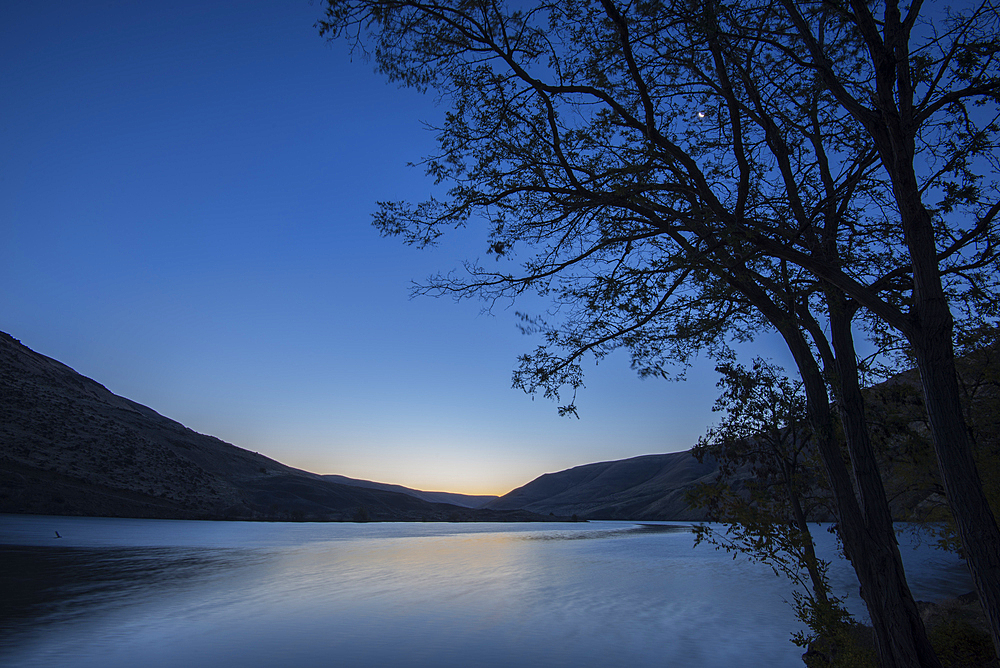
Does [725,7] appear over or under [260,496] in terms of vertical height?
over

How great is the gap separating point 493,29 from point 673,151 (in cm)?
230

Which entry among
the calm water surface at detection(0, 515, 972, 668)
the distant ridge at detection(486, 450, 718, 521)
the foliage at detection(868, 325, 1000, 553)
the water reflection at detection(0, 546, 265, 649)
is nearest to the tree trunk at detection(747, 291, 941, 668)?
the foliage at detection(868, 325, 1000, 553)

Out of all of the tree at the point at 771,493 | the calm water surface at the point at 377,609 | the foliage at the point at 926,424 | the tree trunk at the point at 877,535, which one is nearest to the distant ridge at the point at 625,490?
the calm water surface at the point at 377,609

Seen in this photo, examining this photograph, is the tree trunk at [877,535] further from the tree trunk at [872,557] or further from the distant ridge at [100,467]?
the distant ridge at [100,467]

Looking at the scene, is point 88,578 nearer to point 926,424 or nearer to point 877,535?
point 877,535

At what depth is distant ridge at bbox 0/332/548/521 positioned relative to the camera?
47.2 meters

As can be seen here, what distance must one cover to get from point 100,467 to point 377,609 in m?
53.6

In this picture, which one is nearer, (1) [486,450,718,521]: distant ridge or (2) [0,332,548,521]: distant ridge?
(2) [0,332,548,521]: distant ridge

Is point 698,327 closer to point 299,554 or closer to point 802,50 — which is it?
point 802,50

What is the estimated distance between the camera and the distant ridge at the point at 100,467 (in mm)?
47156

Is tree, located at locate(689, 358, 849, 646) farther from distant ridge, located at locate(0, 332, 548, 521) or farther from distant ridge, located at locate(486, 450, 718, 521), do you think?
distant ridge, located at locate(486, 450, 718, 521)

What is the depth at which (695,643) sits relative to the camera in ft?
38.7

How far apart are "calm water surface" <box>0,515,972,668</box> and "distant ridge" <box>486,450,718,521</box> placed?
8830 cm

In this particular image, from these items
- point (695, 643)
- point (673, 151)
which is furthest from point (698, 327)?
point (695, 643)
